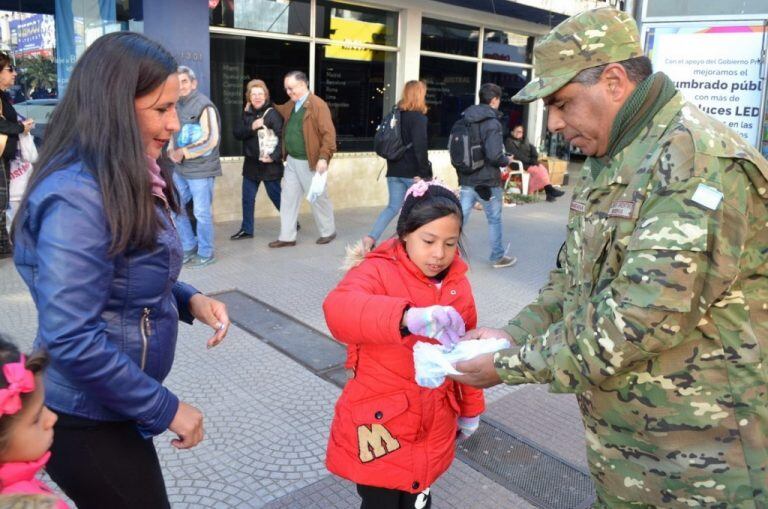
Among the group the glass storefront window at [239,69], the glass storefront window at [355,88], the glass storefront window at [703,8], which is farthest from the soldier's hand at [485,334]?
the glass storefront window at [355,88]

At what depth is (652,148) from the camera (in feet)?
5.35

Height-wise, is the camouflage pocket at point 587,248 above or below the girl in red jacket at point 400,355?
above

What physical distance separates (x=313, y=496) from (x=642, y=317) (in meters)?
2.03

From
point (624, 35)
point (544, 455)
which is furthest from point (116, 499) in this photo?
point (544, 455)

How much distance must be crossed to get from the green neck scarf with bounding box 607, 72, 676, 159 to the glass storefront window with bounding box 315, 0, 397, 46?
8.46 metres

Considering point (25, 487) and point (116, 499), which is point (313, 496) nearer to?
point (116, 499)

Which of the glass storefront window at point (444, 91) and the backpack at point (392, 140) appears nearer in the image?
the backpack at point (392, 140)

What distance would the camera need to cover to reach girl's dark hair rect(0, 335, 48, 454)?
140cm

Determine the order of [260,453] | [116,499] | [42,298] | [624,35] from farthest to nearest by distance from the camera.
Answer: [260,453] < [116,499] < [624,35] < [42,298]

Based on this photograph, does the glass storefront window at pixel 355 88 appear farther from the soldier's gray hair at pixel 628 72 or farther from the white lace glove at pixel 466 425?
the soldier's gray hair at pixel 628 72

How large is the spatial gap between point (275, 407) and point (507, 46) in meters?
10.7

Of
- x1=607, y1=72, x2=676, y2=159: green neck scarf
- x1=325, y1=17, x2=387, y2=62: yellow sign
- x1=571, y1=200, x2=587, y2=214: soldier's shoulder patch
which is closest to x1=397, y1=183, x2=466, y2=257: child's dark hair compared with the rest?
x1=571, y1=200, x2=587, y2=214: soldier's shoulder patch

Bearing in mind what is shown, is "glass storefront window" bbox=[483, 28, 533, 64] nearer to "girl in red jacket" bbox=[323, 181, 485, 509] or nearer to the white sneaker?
the white sneaker

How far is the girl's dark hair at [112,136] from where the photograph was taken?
1.64 meters
